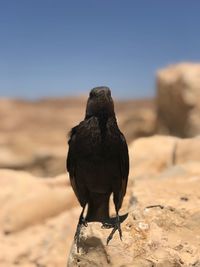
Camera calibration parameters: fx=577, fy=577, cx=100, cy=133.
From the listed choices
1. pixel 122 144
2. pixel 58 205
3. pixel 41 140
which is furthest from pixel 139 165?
pixel 41 140

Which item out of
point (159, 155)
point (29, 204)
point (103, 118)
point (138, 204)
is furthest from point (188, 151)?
point (103, 118)

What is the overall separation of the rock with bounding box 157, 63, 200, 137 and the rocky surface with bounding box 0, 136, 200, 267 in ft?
19.4

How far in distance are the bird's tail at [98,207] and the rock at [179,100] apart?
10.1m

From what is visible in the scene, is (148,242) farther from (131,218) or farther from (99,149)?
(99,149)

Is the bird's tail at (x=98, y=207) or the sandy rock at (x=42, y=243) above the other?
the bird's tail at (x=98, y=207)

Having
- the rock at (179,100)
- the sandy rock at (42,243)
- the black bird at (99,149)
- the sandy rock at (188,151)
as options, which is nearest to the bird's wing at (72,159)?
the black bird at (99,149)

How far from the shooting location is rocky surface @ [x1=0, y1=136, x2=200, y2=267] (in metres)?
4.64

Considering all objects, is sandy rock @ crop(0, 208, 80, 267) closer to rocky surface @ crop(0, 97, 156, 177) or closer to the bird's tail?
the bird's tail

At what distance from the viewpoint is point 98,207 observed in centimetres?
573

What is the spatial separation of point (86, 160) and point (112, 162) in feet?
0.78

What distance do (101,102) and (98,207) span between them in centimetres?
114

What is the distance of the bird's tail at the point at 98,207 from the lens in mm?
5652

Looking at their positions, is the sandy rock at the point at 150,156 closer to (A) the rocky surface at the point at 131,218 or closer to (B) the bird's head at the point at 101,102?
(A) the rocky surface at the point at 131,218

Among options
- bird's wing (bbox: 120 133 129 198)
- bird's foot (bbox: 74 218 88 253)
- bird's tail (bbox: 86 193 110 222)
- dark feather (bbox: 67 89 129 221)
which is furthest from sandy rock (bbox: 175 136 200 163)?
bird's foot (bbox: 74 218 88 253)
